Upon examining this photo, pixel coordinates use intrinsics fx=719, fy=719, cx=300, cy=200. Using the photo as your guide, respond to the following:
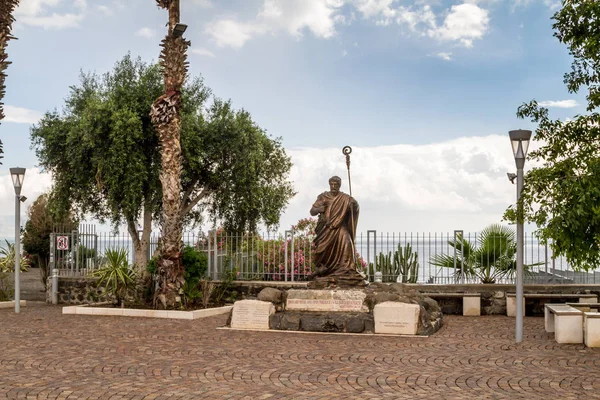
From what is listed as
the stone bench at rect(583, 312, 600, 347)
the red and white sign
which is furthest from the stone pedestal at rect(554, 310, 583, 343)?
the red and white sign

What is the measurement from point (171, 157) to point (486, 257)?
8146 mm

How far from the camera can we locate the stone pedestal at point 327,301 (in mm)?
13547

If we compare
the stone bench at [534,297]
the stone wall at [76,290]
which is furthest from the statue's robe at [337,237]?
the stone wall at [76,290]

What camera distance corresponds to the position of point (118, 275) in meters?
18.0

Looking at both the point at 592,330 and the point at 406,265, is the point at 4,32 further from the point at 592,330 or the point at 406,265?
the point at 592,330

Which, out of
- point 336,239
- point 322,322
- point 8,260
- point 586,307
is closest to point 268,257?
point 336,239

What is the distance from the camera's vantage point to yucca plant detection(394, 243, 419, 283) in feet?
60.1

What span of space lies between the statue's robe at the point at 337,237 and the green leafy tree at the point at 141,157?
36.8 feet

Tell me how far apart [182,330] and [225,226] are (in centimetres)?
1444

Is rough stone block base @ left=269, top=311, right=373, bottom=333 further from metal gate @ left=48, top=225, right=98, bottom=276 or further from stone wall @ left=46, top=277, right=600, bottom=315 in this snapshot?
metal gate @ left=48, top=225, right=98, bottom=276

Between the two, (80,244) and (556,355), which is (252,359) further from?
(80,244)

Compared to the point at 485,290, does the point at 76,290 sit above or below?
below

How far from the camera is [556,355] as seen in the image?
34.5ft

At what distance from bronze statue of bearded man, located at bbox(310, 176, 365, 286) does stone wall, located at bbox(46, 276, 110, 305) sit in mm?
8900
